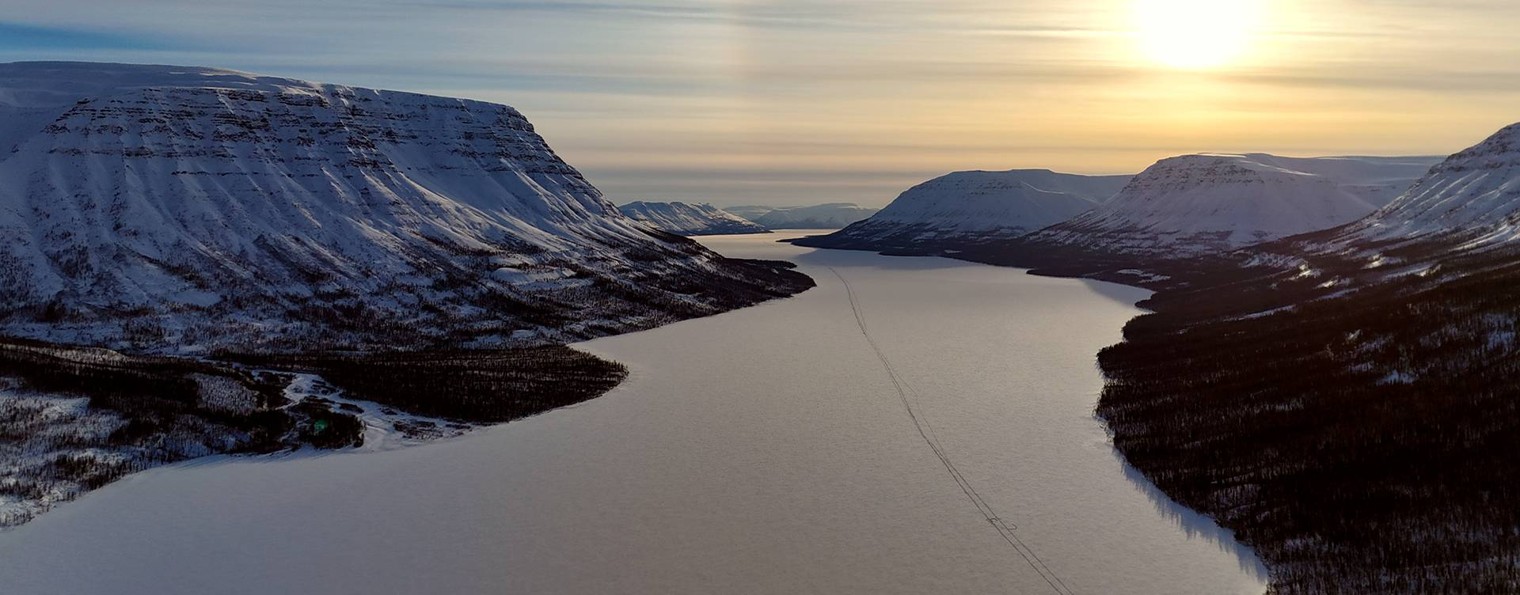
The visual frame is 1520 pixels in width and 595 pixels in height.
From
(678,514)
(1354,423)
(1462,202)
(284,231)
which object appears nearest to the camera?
(678,514)

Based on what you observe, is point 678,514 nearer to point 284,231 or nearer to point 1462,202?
point 284,231

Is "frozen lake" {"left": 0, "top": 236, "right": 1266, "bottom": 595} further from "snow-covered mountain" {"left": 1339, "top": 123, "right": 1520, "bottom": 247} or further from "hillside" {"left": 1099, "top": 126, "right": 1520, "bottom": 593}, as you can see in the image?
"snow-covered mountain" {"left": 1339, "top": 123, "right": 1520, "bottom": 247}

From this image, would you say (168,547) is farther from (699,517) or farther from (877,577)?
(877,577)

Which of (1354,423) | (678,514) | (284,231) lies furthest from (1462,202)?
(284,231)

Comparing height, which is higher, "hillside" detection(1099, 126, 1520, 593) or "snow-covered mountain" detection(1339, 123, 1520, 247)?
"snow-covered mountain" detection(1339, 123, 1520, 247)

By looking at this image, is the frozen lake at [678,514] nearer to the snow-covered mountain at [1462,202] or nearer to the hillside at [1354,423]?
the hillside at [1354,423]

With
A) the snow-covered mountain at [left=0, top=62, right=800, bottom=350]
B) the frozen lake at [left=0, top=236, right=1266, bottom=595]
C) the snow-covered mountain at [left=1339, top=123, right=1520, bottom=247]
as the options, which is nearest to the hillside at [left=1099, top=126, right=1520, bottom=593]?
the frozen lake at [left=0, top=236, right=1266, bottom=595]
